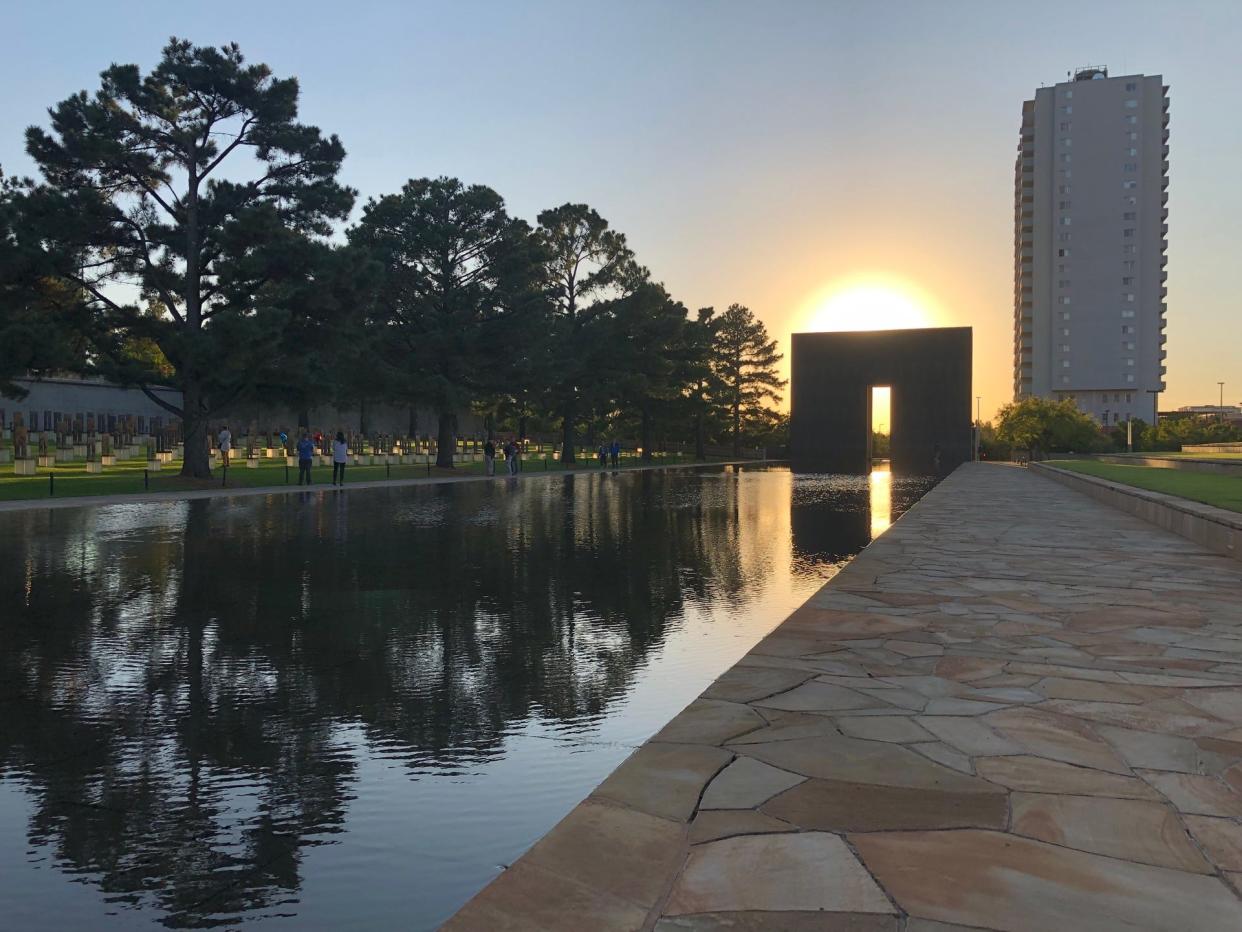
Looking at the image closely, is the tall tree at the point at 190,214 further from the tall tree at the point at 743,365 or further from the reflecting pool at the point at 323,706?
the tall tree at the point at 743,365

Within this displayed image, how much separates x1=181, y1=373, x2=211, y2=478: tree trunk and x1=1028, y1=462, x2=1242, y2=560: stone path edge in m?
Result: 23.7

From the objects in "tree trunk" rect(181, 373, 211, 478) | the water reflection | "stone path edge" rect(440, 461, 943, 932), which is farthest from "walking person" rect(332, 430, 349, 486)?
"stone path edge" rect(440, 461, 943, 932)

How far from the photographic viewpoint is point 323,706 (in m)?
4.96

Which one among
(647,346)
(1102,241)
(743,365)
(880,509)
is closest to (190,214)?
(880,509)

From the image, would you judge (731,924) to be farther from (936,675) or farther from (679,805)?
(936,675)

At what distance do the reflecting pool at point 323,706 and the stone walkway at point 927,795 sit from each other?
404 mm

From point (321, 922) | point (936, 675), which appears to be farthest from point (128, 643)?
point (936, 675)

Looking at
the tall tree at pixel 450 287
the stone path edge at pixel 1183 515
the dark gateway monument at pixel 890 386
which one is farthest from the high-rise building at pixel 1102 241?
the stone path edge at pixel 1183 515

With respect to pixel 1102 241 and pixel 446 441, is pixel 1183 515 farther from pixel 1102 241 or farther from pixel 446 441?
pixel 1102 241

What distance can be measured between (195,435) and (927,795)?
28109 mm

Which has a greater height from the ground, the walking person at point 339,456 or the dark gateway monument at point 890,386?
the dark gateway monument at point 890,386

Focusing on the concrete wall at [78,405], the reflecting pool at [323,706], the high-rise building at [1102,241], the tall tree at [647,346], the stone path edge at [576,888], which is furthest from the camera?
the high-rise building at [1102,241]

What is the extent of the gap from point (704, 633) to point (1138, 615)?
3.18 m

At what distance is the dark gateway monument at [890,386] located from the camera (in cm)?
7512
